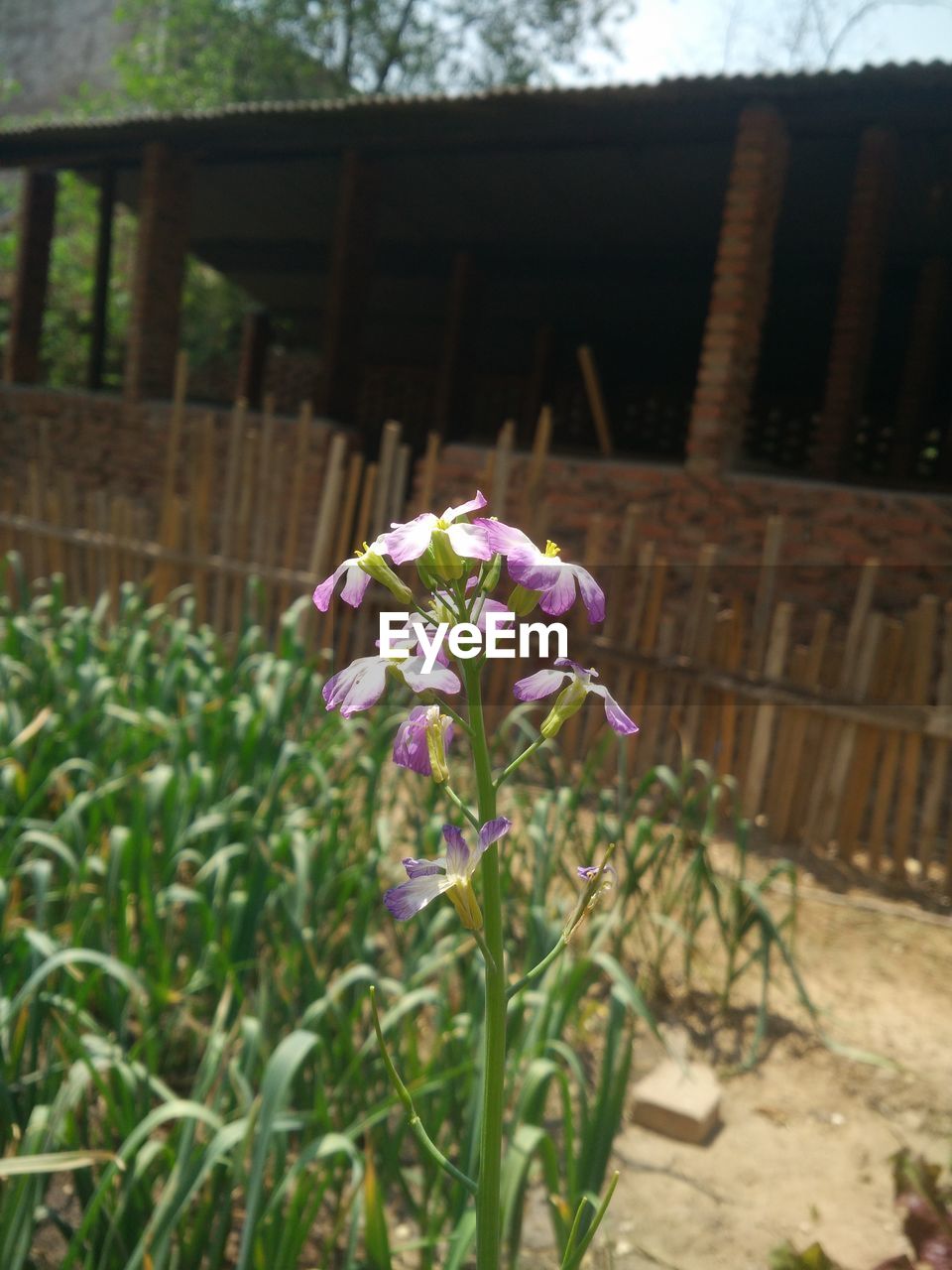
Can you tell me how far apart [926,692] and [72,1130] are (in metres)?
3.55

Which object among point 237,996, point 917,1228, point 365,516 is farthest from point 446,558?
point 365,516

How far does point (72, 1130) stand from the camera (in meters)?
1.76

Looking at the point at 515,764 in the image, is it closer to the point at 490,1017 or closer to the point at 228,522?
the point at 490,1017

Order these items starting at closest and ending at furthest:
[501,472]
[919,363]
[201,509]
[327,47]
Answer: [501,472] < [201,509] < [919,363] < [327,47]

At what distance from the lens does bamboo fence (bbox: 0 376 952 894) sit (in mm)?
4473

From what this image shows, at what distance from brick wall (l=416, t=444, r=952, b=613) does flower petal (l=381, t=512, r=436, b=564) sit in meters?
4.40

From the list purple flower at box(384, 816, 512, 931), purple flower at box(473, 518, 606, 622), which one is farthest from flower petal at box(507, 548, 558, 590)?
purple flower at box(384, 816, 512, 931)

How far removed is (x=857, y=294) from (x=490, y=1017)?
290 inches

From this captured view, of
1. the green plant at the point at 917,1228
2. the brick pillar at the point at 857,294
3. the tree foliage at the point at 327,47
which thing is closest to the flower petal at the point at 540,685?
the green plant at the point at 917,1228

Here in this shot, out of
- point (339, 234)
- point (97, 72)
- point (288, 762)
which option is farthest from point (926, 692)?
point (97, 72)

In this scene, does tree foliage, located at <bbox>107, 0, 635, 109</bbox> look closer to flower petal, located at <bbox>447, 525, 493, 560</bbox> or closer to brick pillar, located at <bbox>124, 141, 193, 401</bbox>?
brick pillar, located at <bbox>124, 141, 193, 401</bbox>

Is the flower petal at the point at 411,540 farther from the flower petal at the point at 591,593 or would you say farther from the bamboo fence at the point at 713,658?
the bamboo fence at the point at 713,658

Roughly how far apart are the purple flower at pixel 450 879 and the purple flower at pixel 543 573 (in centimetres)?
11

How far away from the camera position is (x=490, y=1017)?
592mm
